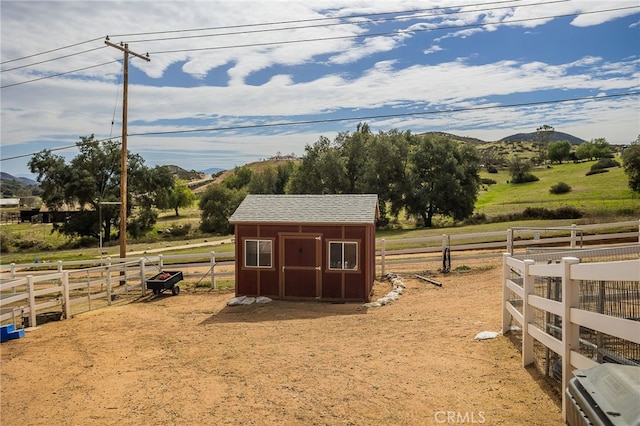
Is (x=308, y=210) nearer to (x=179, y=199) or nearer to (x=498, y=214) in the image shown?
(x=498, y=214)

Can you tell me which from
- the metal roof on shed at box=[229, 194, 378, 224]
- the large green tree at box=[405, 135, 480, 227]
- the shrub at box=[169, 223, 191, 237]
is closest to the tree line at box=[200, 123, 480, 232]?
the large green tree at box=[405, 135, 480, 227]

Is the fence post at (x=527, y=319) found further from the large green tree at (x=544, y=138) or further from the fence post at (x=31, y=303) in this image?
the large green tree at (x=544, y=138)

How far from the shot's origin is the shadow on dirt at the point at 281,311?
1225cm

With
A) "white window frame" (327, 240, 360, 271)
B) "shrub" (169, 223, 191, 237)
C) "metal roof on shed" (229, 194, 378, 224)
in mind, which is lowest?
"shrub" (169, 223, 191, 237)

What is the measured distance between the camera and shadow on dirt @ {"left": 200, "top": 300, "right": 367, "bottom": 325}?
12250 millimetres

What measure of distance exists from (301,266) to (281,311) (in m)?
2.11

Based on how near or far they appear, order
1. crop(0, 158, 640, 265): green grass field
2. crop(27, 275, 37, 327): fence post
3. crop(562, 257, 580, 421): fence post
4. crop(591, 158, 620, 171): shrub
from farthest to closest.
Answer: crop(591, 158, 620, 171): shrub → crop(0, 158, 640, 265): green grass field → crop(27, 275, 37, 327): fence post → crop(562, 257, 580, 421): fence post

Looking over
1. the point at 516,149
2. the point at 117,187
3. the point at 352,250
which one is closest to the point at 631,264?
the point at 352,250

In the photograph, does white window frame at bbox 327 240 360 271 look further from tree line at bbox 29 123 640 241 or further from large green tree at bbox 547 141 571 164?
large green tree at bbox 547 141 571 164

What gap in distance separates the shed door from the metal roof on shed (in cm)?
66

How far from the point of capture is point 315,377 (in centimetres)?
661

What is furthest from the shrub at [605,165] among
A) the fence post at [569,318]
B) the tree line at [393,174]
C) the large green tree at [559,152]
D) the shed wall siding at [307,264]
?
the fence post at [569,318]

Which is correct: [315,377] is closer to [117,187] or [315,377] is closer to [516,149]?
[117,187]

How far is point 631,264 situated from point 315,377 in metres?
4.42
